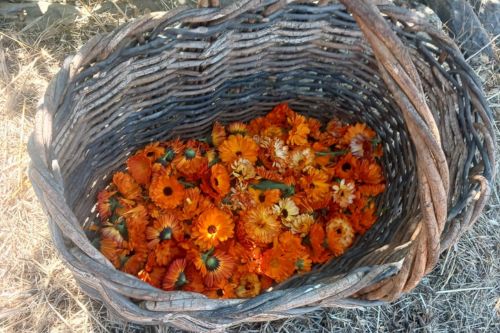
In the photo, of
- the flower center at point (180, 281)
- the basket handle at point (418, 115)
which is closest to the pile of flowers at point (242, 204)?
the flower center at point (180, 281)

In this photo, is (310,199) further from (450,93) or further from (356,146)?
(450,93)

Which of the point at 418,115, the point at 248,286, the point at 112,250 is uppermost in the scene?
the point at 418,115

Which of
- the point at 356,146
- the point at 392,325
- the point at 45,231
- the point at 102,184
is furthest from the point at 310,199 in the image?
the point at 45,231

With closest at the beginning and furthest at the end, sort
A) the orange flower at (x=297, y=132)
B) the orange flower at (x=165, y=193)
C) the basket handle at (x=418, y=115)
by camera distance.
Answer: the basket handle at (x=418, y=115) < the orange flower at (x=165, y=193) < the orange flower at (x=297, y=132)

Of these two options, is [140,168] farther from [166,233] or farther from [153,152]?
[166,233]

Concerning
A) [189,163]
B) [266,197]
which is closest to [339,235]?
[266,197]

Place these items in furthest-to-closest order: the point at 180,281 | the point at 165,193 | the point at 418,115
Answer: the point at 165,193 → the point at 180,281 → the point at 418,115

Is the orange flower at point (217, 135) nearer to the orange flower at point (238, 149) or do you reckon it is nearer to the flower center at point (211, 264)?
the orange flower at point (238, 149)
